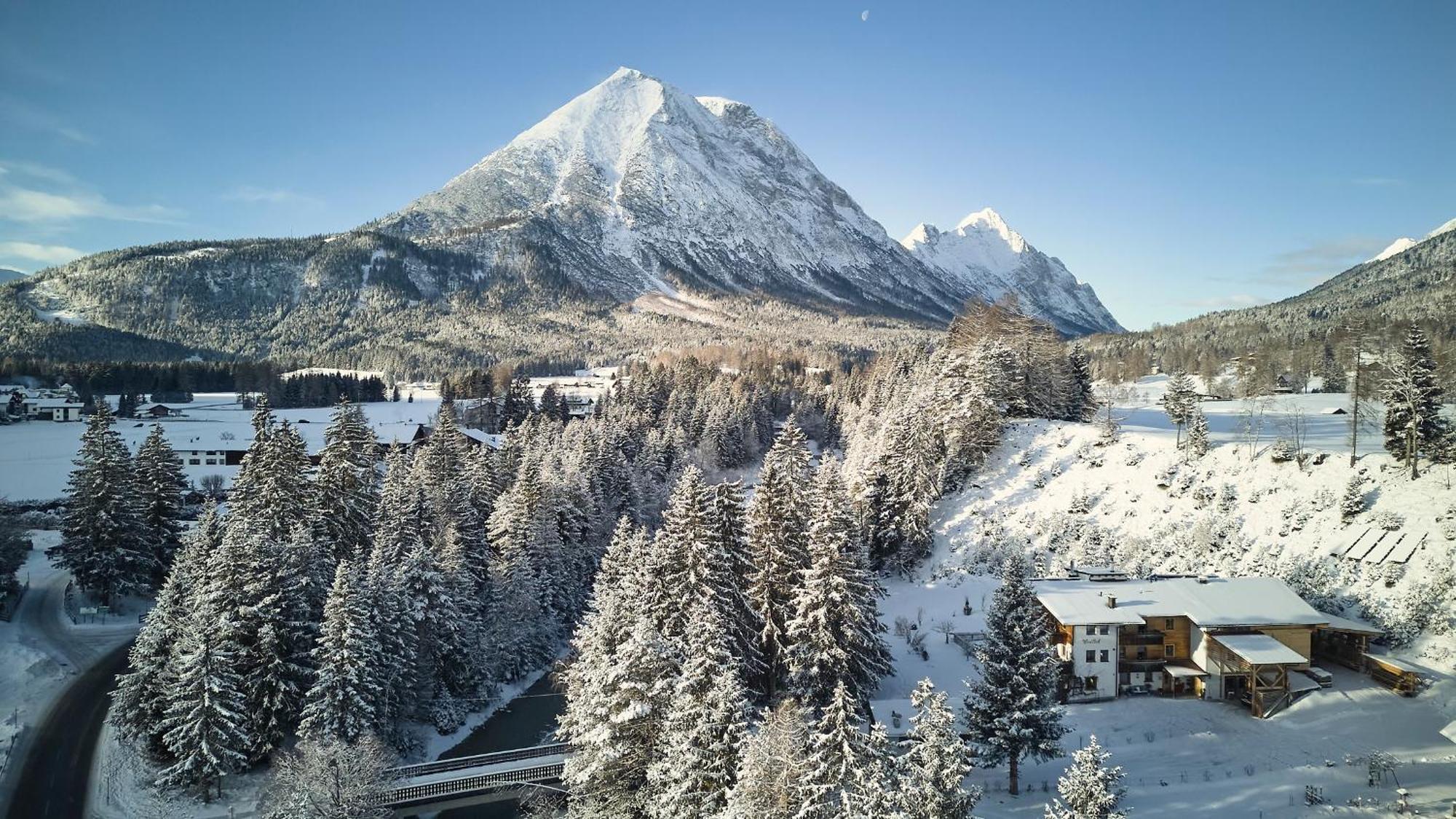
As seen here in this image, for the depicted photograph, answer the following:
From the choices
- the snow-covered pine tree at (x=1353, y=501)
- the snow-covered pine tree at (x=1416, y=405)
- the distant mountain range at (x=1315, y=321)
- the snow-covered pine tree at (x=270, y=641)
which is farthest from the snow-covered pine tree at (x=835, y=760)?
the distant mountain range at (x=1315, y=321)

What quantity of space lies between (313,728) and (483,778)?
24.8 ft

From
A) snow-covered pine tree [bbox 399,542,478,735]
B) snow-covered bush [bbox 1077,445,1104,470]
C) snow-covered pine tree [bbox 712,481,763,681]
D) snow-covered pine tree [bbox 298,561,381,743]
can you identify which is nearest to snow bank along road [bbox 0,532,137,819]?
snow-covered pine tree [bbox 298,561,381,743]

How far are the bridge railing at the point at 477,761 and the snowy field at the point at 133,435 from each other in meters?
55.0

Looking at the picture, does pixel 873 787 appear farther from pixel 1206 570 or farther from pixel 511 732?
pixel 1206 570

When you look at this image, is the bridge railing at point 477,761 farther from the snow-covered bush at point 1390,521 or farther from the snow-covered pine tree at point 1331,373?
the snow-covered pine tree at point 1331,373

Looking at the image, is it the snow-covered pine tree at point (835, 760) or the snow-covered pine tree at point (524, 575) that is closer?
the snow-covered pine tree at point (835, 760)

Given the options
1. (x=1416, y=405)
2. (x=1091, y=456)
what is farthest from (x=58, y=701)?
(x=1416, y=405)

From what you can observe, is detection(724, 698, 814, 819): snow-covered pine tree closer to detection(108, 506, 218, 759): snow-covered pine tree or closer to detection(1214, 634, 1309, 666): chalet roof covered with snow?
detection(1214, 634, 1309, 666): chalet roof covered with snow

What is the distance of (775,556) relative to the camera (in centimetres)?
3600

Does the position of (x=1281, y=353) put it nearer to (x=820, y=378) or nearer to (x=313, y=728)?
(x=820, y=378)

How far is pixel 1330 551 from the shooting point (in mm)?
41469

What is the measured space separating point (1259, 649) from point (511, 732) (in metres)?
38.1

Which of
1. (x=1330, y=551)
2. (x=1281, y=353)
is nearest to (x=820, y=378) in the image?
(x=1281, y=353)

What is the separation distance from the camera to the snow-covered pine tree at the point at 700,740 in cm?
2242
